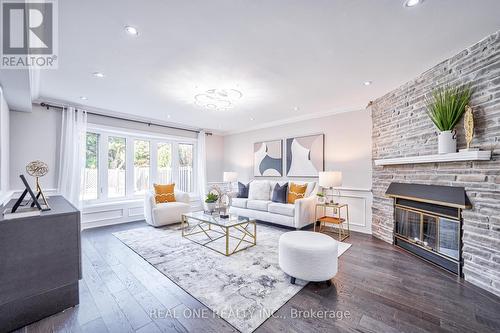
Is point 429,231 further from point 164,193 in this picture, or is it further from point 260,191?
point 164,193

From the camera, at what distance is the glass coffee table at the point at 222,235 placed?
3.10 m

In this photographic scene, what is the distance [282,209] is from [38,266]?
3476 millimetres

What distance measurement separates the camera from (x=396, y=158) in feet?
10.4

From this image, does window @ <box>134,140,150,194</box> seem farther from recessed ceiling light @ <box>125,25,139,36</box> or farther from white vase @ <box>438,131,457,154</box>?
white vase @ <box>438,131,457,154</box>

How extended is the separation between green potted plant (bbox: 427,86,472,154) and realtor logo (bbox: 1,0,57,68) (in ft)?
13.0

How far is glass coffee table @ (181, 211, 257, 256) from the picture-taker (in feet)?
10.2

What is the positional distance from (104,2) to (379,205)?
14.8 ft

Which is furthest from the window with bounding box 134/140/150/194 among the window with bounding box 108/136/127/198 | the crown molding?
the crown molding

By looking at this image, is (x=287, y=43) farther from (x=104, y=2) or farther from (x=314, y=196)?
(x=314, y=196)

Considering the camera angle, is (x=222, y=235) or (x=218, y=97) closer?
(x=218, y=97)

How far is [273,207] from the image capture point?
4367 mm

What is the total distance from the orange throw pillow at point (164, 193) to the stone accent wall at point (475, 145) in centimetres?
460

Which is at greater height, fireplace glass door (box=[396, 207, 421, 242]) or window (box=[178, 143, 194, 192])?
window (box=[178, 143, 194, 192])

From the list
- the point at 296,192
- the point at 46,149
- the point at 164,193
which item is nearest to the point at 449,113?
the point at 296,192
